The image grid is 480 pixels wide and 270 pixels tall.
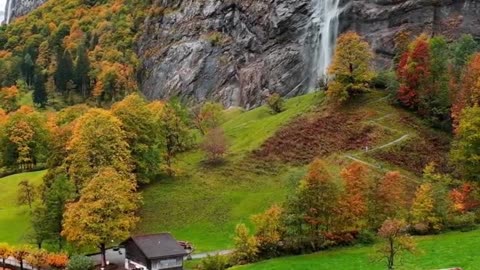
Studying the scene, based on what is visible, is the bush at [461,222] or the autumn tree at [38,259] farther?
the autumn tree at [38,259]

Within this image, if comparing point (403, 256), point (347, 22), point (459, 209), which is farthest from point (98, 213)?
point (347, 22)

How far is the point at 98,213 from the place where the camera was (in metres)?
63.2

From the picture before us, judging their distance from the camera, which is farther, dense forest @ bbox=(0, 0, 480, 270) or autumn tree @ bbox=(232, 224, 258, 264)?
dense forest @ bbox=(0, 0, 480, 270)

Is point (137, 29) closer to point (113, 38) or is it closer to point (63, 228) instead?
point (113, 38)

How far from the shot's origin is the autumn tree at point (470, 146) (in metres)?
65.8

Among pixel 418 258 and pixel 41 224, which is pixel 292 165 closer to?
pixel 41 224

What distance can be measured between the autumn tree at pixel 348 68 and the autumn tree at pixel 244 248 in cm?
3512

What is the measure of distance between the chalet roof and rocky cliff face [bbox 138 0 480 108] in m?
59.9

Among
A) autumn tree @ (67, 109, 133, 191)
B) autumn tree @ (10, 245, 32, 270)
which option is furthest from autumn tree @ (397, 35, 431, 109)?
autumn tree @ (10, 245, 32, 270)

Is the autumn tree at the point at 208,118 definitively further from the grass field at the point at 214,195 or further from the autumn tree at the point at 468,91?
the autumn tree at the point at 468,91

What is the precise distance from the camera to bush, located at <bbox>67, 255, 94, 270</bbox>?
196 feet

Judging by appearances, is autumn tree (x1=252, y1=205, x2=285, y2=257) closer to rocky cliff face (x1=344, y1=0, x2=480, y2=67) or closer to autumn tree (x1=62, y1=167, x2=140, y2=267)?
autumn tree (x1=62, y1=167, x2=140, y2=267)

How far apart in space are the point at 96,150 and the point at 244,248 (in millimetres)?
23557

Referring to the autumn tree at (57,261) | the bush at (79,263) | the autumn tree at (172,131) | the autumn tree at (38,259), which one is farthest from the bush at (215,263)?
the autumn tree at (172,131)
